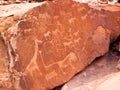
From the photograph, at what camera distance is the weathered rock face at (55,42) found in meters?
1.67

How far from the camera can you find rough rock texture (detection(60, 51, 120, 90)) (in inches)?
67.1

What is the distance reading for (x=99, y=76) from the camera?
1853 mm

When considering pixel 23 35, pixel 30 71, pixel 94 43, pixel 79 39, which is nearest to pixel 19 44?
pixel 23 35

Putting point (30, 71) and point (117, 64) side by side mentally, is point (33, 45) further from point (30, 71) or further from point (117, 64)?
point (117, 64)

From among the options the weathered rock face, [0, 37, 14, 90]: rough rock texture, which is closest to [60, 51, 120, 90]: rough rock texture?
the weathered rock face

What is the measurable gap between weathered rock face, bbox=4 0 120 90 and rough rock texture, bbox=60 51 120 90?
52mm

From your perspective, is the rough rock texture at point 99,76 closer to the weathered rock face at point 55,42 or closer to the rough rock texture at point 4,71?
the weathered rock face at point 55,42

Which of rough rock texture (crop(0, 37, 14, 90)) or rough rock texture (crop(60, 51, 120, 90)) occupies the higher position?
rough rock texture (crop(0, 37, 14, 90))

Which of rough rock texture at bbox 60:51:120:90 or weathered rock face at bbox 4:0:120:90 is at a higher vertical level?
weathered rock face at bbox 4:0:120:90

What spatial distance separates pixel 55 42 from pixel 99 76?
0.39m

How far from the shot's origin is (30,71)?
1.68 meters

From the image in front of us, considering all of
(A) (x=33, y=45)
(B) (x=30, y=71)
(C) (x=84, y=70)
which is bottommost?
(C) (x=84, y=70)

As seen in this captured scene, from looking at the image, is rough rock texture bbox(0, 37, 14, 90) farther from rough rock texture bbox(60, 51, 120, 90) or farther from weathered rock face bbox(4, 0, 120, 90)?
rough rock texture bbox(60, 51, 120, 90)

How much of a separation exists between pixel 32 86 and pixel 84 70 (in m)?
0.43
